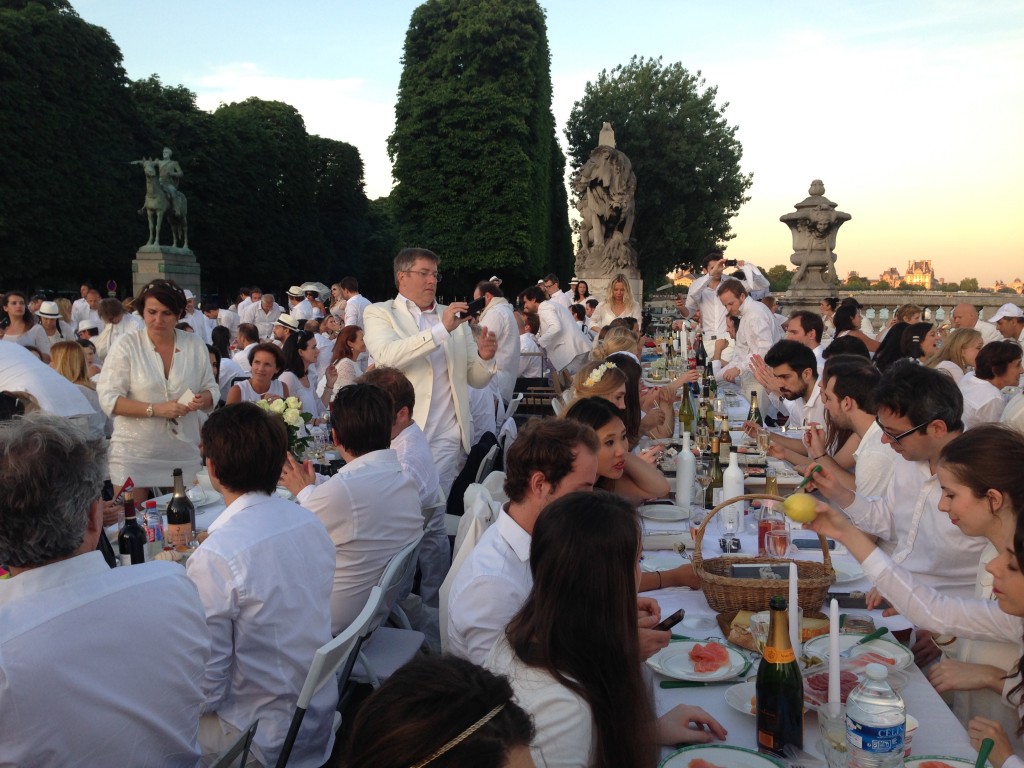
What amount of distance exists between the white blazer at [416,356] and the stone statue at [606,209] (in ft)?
41.1

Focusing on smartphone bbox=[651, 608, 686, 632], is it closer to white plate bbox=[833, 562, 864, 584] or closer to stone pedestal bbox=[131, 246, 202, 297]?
white plate bbox=[833, 562, 864, 584]

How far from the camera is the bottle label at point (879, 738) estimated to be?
170cm

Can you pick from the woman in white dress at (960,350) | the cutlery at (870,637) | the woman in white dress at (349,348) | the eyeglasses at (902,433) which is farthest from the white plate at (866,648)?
the woman in white dress at (960,350)

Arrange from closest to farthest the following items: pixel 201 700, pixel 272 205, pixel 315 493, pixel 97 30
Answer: pixel 201 700 → pixel 315 493 → pixel 97 30 → pixel 272 205

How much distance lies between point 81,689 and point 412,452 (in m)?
2.62

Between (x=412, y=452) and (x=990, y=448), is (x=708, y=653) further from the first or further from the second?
(x=412, y=452)

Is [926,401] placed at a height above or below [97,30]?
below

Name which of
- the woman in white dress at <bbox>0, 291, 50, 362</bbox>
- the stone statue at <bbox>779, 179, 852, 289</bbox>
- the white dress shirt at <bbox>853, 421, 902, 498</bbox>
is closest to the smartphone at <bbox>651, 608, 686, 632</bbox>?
the white dress shirt at <bbox>853, 421, 902, 498</bbox>

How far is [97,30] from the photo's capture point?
83.7ft

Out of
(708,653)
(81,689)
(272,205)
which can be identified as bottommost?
(708,653)

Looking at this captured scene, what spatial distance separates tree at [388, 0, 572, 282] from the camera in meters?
30.0

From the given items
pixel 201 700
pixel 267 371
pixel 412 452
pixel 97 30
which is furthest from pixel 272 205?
pixel 201 700

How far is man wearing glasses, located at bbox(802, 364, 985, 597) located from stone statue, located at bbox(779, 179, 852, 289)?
1246 centimetres

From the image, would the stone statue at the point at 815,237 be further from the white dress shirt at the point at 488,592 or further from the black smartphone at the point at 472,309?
the white dress shirt at the point at 488,592
